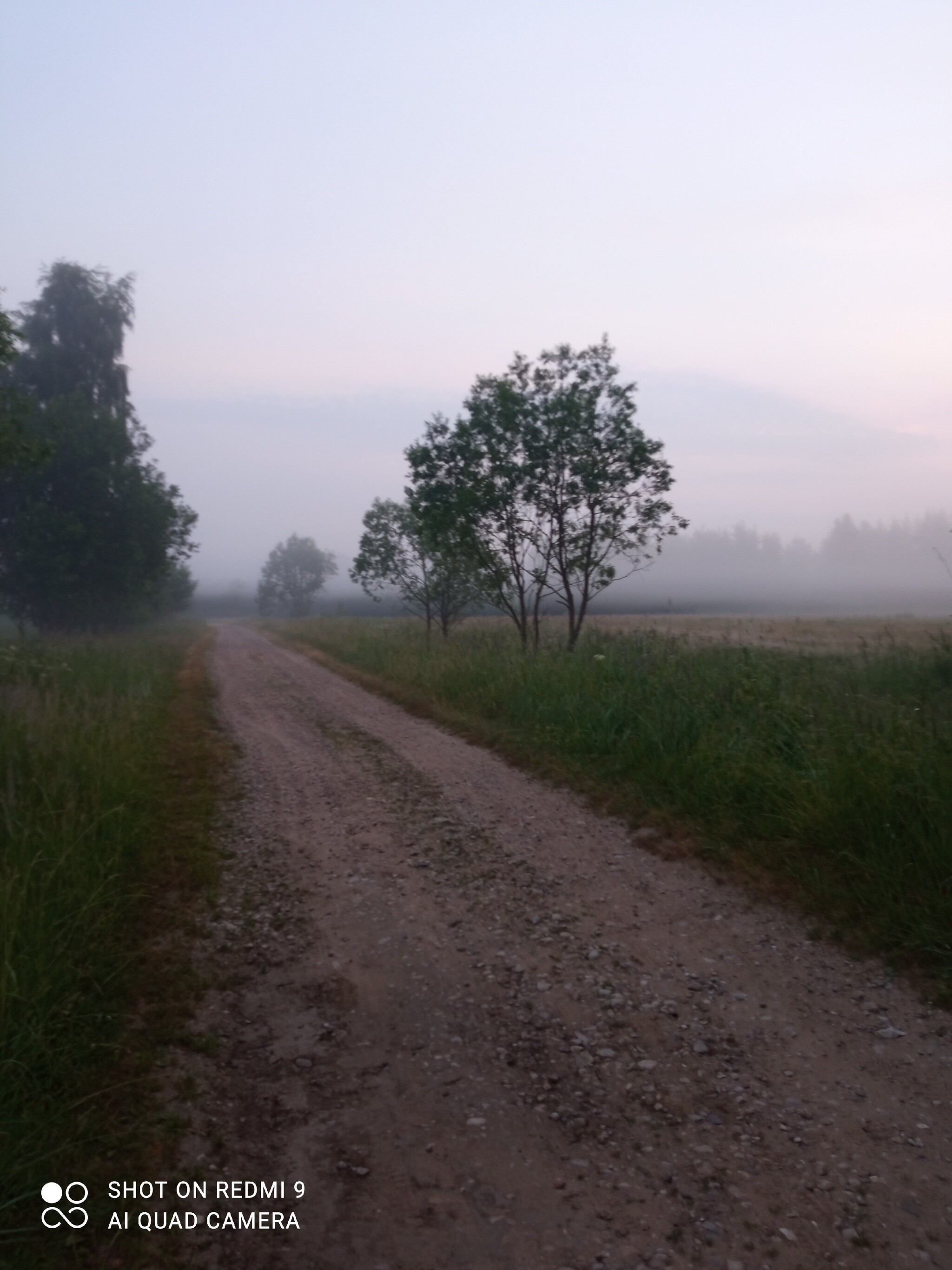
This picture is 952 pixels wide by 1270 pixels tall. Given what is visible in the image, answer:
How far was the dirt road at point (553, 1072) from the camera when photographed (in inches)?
108

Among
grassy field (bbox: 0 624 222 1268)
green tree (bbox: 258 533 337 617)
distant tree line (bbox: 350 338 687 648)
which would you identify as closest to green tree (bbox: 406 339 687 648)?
distant tree line (bbox: 350 338 687 648)

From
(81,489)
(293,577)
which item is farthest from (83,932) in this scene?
(293,577)

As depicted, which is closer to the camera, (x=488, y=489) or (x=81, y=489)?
(x=488, y=489)

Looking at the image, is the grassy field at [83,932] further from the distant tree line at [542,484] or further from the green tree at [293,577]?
the green tree at [293,577]

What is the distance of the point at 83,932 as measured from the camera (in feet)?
14.3

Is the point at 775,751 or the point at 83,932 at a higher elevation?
the point at 775,751

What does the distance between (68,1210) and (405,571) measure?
24.1m

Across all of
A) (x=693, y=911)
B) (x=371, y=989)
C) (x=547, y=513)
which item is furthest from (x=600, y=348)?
(x=371, y=989)

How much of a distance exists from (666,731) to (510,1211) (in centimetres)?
571

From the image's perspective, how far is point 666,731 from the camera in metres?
8.15

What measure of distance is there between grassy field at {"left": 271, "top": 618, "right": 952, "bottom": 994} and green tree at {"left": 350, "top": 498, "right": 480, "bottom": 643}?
11.7 m

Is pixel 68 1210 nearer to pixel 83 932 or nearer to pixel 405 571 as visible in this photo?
pixel 83 932

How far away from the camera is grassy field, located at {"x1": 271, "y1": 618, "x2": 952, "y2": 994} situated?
5.12m

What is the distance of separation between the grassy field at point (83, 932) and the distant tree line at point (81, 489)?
66.8ft
